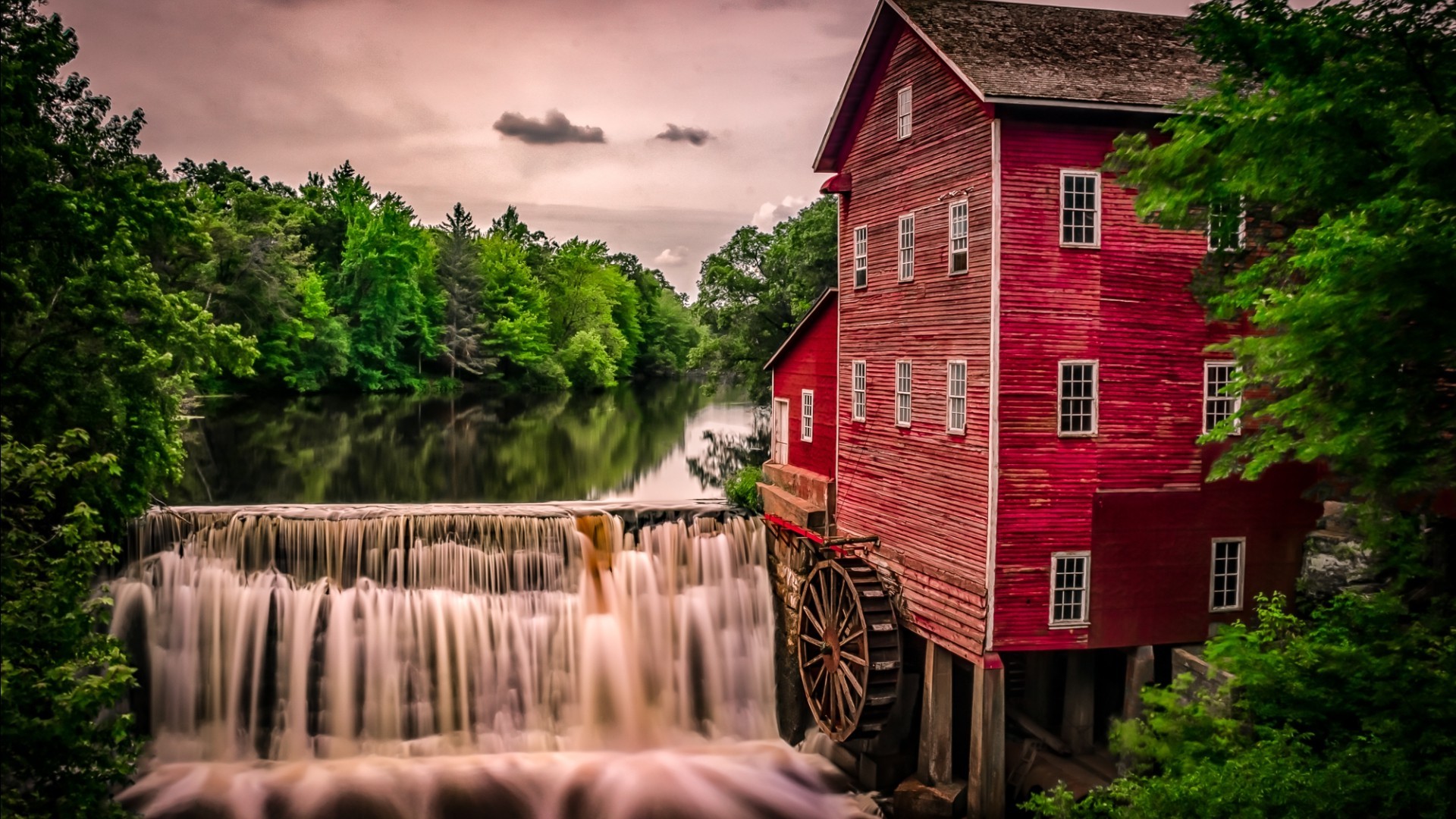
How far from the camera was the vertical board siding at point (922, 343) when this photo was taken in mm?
16719

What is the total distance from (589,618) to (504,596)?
1.92 metres

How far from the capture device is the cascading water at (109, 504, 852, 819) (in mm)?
19406

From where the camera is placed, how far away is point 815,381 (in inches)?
950

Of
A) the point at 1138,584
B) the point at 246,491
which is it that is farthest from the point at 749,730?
the point at 246,491

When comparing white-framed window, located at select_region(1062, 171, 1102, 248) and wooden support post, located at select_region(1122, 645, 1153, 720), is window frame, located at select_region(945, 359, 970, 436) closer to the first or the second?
white-framed window, located at select_region(1062, 171, 1102, 248)

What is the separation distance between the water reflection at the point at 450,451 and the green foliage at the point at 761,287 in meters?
2.89

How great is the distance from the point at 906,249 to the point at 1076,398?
4450mm

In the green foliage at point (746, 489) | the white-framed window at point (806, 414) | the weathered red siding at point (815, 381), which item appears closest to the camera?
the weathered red siding at point (815, 381)

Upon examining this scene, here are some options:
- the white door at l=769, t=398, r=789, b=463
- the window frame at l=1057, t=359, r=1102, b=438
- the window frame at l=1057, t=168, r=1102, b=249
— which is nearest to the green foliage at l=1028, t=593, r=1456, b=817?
the window frame at l=1057, t=359, r=1102, b=438

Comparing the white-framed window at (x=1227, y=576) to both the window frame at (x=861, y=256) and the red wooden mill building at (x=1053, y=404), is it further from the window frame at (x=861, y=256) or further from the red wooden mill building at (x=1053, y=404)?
the window frame at (x=861, y=256)

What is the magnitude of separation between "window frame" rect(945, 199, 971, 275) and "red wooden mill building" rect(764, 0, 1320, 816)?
49mm

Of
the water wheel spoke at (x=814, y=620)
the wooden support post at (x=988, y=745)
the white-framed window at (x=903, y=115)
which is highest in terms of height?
the white-framed window at (x=903, y=115)

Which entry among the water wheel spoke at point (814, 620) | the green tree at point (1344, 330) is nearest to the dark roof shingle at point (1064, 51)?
the green tree at point (1344, 330)

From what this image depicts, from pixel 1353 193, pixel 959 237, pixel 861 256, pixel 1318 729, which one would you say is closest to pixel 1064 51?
pixel 959 237
